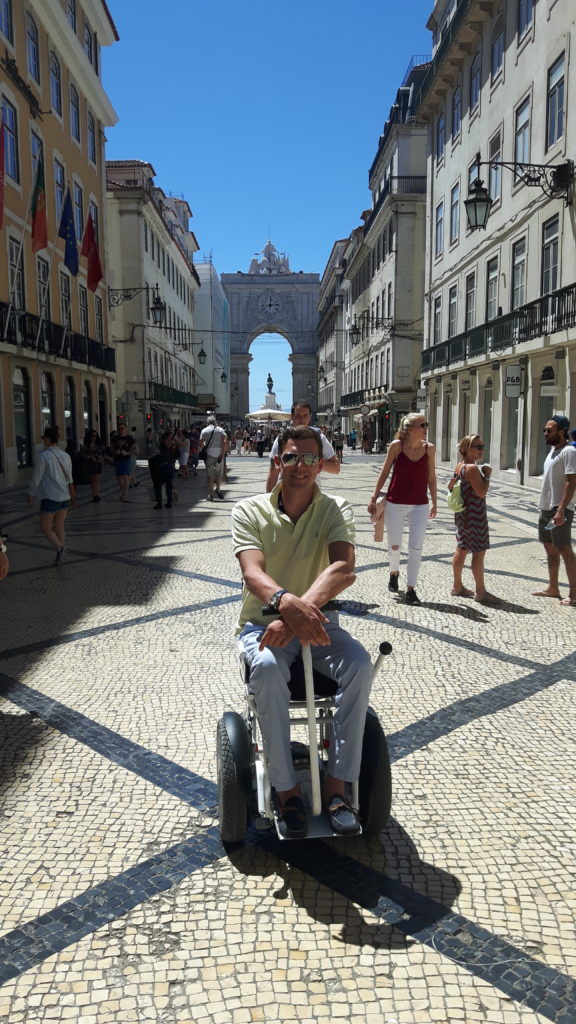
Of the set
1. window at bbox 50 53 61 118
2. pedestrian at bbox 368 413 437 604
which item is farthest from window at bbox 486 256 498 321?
pedestrian at bbox 368 413 437 604

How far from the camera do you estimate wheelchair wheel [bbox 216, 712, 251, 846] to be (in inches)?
102

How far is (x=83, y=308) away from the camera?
25.9 metres

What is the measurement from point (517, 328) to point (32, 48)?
15.0m

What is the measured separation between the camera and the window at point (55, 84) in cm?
2205

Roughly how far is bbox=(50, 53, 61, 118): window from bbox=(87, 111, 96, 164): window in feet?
12.1

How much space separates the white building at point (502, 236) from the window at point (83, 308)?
41.1 ft

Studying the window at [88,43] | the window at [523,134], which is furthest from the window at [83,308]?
the window at [523,134]

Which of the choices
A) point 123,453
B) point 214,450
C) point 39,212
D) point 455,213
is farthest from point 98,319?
point 214,450

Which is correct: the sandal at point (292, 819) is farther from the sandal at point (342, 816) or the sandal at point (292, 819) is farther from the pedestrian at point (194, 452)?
the pedestrian at point (194, 452)

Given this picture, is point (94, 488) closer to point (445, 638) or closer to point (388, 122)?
point (445, 638)

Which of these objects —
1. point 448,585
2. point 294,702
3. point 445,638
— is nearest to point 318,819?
point 294,702

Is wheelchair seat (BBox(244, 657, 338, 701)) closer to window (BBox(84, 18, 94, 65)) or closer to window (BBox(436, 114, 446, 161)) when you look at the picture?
window (BBox(436, 114, 446, 161))

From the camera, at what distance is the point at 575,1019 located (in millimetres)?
1897

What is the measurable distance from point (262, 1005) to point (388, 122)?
46051 millimetres
